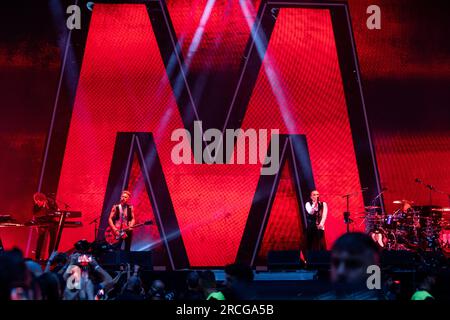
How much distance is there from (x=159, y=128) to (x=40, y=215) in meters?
2.93

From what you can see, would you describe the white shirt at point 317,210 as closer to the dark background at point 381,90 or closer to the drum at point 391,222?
the drum at point 391,222

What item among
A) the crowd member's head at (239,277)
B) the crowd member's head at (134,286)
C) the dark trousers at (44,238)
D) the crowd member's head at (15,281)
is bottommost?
the crowd member's head at (15,281)

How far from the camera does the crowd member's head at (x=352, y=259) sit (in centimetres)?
261

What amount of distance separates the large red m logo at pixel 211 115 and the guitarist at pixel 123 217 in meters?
0.65

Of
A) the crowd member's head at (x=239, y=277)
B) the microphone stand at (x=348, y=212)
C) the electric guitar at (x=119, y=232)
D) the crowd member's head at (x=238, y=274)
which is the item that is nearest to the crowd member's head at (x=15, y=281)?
the crowd member's head at (x=239, y=277)

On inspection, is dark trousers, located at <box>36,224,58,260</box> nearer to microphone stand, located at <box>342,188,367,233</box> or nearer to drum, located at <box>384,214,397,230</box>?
microphone stand, located at <box>342,188,367,233</box>

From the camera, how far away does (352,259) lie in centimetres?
264

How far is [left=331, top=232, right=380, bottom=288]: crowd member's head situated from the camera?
103 inches

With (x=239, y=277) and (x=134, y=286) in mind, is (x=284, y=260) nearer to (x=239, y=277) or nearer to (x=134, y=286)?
(x=134, y=286)

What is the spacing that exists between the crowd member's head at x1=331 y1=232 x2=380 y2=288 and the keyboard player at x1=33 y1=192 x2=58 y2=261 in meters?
9.60

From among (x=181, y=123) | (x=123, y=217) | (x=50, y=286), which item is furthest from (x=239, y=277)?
(x=181, y=123)

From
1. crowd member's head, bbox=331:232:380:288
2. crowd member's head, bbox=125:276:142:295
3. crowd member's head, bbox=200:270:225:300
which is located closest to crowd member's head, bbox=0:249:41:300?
crowd member's head, bbox=331:232:380:288

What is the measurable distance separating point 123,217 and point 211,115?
2724 mm

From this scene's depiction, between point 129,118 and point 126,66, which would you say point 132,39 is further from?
point 129,118
